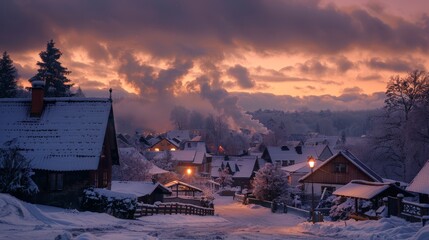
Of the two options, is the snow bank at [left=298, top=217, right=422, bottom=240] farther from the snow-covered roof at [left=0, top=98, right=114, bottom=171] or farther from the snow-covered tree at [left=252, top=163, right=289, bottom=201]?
the snow-covered tree at [left=252, top=163, right=289, bottom=201]

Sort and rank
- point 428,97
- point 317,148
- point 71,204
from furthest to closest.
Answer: point 317,148, point 428,97, point 71,204

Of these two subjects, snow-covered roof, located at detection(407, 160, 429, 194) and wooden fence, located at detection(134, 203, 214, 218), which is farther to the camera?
wooden fence, located at detection(134, 203, 214, 218)

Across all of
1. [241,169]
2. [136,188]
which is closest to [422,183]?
[136,188]

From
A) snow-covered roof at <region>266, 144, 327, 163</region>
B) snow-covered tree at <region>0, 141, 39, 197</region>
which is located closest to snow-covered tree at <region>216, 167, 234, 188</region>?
snow-covered roof at <region>266, 144, 327, 163</region>

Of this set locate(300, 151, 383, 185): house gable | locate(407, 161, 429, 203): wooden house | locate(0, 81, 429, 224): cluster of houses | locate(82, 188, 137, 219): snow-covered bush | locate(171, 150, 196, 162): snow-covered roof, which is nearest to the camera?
locate(82, 188, 137, 219): snow-covered bush

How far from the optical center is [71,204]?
34.0 m

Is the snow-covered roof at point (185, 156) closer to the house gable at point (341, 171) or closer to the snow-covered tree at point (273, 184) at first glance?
the snow-covered tree at point (273, 184)

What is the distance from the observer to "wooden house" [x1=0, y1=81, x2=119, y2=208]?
1342 inches

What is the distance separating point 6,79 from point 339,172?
156 ft

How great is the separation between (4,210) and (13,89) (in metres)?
47.7

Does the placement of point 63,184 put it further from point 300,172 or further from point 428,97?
point 300,172

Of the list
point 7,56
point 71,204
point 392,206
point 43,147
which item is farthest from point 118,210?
point 7,56

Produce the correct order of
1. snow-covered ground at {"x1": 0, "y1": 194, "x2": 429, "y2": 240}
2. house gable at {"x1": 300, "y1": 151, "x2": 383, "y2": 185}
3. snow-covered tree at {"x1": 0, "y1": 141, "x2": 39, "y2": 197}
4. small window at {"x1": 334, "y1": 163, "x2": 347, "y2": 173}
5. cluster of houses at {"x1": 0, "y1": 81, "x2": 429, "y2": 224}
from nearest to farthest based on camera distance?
snow-covered ground at {"x1": 0, "y1": 194, "x2": 429, "y2": 240}, snow-covered tree at {"x1": 0, "y1": 141, "x2": 39, "y2": 197}, cluster of houses at {"x1": 0, "y1": 81, "x2": 429, "y2": 224}, house gable at {"x1": 300, "y1": 151, "x2": 383, "y2": 185}, small window at {"x1": 334, "y1": 163, "x2": 347, "y2": 173}

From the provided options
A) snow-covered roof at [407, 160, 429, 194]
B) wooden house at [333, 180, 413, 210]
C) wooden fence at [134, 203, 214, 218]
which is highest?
snow-covered roof at [407, 160, 429, 194]
